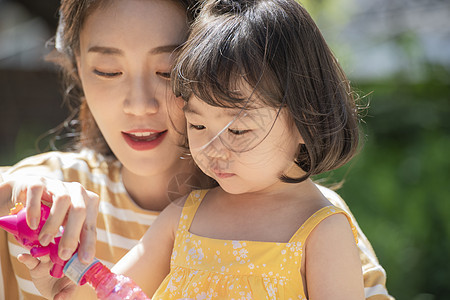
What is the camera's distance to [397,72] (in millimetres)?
5270

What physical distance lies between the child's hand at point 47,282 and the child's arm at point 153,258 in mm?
143

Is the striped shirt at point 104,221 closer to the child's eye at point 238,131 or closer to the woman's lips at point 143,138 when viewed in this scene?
the woman's lips at point 143,138

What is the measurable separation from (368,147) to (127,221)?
116 inches

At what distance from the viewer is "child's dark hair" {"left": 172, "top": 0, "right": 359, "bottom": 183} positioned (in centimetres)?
133

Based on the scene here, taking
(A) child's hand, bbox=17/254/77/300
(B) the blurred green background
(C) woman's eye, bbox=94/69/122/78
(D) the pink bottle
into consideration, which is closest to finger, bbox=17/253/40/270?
(A) child's hand, bbox=17/254/77/300

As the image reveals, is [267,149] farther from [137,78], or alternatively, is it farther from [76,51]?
[76,51]

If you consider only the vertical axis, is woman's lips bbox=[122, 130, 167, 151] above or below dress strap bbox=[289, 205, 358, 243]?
above

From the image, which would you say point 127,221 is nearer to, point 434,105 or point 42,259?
point 42,259

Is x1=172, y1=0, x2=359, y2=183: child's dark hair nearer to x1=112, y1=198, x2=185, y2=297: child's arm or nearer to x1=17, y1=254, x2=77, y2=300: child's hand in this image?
x1=112, y1=198, x2=185, y2=297: child's arm

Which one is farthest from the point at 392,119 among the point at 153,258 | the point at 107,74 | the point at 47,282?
the point at 47,282

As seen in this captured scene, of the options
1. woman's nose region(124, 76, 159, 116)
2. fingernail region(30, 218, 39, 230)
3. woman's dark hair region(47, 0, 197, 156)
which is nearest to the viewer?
fingernail region(30, 218, 39, 230)

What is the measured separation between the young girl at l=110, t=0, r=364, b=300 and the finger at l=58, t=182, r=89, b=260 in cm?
31

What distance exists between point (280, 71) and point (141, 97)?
1.62ft

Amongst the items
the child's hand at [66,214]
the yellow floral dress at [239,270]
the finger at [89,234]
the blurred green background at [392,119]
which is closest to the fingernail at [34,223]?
the child's hand at [66,214]
